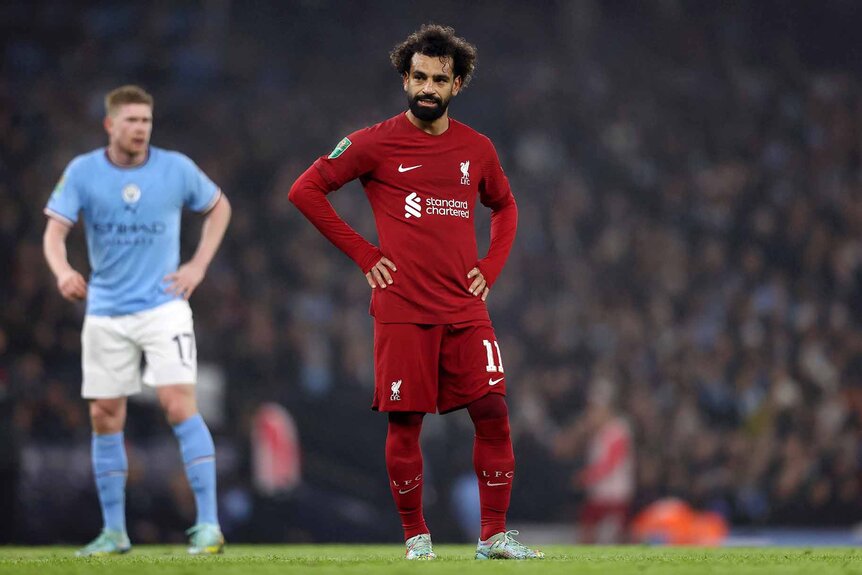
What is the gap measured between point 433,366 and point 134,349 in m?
1.96

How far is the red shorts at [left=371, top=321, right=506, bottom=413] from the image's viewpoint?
5.58 m

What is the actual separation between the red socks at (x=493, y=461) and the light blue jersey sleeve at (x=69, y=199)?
2.46 meters

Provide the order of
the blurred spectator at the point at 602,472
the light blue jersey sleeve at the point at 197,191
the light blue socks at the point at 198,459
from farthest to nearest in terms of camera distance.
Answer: the blurred spectator at the point at 602,472, the light blue jersey sleeve at the point at 197,191, the light blue socks at the point at 198,459

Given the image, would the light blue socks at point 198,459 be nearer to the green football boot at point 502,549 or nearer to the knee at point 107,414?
the knee at point 107,414

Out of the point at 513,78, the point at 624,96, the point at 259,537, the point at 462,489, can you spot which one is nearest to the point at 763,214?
the point at 624,96

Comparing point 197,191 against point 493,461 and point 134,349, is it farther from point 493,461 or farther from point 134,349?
point 493,461

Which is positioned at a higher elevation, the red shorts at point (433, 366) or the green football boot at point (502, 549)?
the red shorts at point (433, 366)

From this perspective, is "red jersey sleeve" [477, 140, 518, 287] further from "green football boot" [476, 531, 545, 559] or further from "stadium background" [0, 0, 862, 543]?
"stadium background" [0, 0, 862, 543]

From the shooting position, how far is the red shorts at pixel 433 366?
5.58 meters

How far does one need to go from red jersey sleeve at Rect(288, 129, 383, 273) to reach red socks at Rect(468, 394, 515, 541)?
821 mm

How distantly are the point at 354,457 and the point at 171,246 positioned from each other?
545cm

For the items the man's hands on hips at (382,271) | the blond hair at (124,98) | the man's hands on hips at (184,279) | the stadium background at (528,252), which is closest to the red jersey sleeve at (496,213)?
the man's hands on hips at (382,271)

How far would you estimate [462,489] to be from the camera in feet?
40.2

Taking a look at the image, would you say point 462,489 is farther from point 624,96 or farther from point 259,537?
point 624,96
